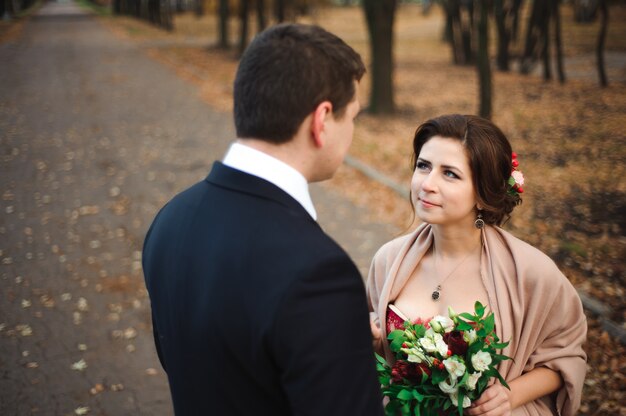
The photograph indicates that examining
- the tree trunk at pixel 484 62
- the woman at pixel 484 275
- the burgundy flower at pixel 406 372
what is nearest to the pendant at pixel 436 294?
the woman at pixel 484 275

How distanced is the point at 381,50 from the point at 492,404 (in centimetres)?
1204

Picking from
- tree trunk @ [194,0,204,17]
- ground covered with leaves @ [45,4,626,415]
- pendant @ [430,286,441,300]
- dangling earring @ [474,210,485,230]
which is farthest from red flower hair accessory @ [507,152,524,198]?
tree trunk @ [194,0,204,17]

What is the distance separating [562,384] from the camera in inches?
103

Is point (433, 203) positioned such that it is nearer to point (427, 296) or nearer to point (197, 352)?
point (427, 296)

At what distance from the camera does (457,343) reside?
2.33 m

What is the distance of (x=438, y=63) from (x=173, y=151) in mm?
15763

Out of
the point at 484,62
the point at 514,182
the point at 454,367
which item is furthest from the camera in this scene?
the point at 484,62

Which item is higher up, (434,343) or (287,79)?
(287,79)

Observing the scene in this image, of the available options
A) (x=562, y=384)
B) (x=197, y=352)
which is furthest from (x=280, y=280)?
(x=562, y=384)

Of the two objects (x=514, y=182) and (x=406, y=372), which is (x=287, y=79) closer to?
(x=406, y=372)

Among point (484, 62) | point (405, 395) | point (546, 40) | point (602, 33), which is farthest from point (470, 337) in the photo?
point (546, 40)

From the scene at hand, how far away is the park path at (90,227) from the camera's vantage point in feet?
15.5

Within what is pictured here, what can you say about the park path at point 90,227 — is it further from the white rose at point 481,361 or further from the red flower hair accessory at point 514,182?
Result: the red flower hair accessory at point 514,182

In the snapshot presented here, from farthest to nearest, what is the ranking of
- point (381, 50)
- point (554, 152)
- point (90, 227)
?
point (381, 50) → point (554, 152) → point (90, 227)
